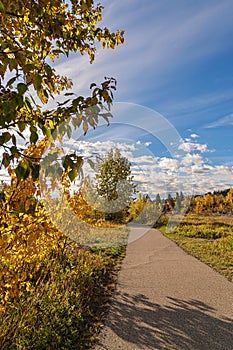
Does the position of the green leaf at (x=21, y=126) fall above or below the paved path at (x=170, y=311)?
above

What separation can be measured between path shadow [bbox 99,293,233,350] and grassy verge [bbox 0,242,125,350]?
1.13 feet

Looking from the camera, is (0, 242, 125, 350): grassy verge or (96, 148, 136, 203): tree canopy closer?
(0, 242, 125, 350): grassy verge

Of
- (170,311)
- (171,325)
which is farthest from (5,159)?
(170,311)

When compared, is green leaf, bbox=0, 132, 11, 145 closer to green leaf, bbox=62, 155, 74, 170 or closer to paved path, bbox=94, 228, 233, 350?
green leaf, bbox=62, 155, 74, 170

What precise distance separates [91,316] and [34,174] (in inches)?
132

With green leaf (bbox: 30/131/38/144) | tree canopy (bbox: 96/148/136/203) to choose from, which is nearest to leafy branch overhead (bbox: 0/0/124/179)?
green leaf (bbox: 30/131/38/144)

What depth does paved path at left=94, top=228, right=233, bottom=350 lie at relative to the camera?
3400 mm

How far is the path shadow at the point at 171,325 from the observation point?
336 cm

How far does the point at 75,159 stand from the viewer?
162 cm

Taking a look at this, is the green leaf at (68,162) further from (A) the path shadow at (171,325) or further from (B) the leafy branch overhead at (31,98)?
(A) the path shadow at (171,325)

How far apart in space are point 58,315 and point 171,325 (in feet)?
5.05

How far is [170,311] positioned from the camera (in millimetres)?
4305

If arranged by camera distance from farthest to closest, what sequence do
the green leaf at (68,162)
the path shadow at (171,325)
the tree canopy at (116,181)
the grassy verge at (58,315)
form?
1. the tree canopy at (116,181)
2. the path shadow at (171,325)
3. the grassy verge at (58,315)
4. the green leaf at (68,162)

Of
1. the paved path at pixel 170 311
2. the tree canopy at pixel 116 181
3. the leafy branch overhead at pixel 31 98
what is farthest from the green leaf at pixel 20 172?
the tree canopy at pixel 116 181
